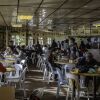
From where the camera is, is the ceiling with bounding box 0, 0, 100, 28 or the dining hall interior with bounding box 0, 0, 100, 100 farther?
the ceiling with bounding box 0, 0, 100, 28

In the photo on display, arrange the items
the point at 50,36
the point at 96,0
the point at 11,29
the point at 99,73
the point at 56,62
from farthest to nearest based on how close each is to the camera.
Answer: the point at 50,36 → the point at 11,29 → the point at 56,62 → the point at 96,0 → the point at 99,73

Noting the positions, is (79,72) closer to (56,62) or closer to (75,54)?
(56,62)

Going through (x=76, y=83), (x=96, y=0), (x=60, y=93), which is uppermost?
(x=96, y=0)

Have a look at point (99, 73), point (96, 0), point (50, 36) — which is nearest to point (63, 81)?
point (99, 73)

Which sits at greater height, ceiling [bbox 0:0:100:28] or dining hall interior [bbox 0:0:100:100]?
ceiling [bbox 0:0:100:28]

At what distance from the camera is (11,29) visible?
A: 22.9m

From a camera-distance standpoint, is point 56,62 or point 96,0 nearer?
point 96,0

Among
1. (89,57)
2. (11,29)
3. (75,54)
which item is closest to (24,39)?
(11,29)

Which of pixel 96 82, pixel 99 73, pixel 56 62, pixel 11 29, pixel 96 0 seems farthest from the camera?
pixel 11 29

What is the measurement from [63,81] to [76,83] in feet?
3.72

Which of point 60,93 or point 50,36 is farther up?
point 50,36

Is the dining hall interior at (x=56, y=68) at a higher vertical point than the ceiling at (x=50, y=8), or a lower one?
lower

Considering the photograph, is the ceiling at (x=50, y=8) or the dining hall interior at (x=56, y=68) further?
the ceiling at (x=50, y=8)

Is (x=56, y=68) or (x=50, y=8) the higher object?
(x=50, y=8)
